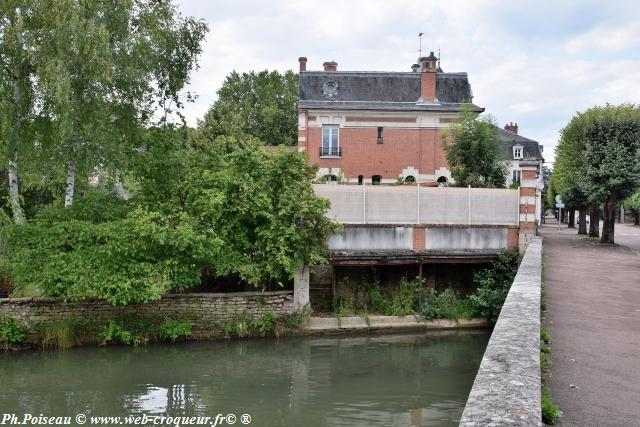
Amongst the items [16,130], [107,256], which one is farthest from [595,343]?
[16,130]

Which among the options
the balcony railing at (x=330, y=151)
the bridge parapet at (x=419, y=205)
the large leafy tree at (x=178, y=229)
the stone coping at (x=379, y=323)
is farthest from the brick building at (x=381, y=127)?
the stone coping at (x=379, y=323)

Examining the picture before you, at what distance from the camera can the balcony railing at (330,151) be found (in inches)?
1232

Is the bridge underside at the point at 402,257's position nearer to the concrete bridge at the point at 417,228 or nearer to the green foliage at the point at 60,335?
the concrete bridge at the point at 417,228

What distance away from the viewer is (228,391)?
1110cm

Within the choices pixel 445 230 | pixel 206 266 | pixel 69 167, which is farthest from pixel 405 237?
pixel 69 167

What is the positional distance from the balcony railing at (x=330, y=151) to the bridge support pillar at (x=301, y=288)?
52.2ft

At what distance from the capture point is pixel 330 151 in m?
31.4

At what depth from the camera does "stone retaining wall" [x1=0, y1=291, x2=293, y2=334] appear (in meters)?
14.4

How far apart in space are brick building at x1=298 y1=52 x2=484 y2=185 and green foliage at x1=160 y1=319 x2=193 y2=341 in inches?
677

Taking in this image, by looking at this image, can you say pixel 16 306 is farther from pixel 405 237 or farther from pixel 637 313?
pixel 637 313

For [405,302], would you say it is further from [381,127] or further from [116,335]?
[381,127]

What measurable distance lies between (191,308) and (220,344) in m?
1.29

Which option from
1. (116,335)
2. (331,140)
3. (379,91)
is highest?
(379,91)

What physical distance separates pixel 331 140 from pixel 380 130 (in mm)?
2702
